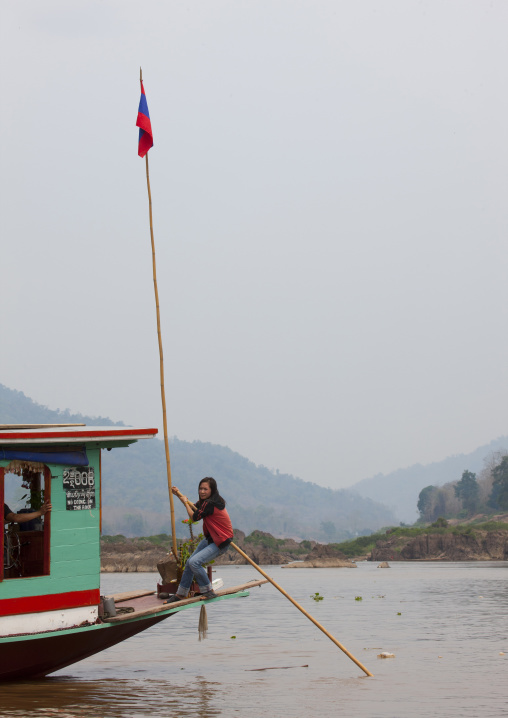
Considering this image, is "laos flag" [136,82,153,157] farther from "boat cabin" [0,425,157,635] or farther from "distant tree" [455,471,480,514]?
"distant tree" [455,471,480,514]

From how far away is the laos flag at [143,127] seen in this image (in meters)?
12.7

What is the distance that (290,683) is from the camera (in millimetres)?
11539

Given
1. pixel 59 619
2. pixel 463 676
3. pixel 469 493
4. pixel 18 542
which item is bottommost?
pixel 463 676

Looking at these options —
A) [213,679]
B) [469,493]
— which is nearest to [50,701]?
[213,679]

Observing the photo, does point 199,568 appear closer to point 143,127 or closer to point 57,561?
point 57,561

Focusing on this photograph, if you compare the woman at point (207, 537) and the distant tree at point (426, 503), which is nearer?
the woman at point (207, 537)

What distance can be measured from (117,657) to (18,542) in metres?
4.83

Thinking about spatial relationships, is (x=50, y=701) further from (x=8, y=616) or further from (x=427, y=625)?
(x=427, y=625)

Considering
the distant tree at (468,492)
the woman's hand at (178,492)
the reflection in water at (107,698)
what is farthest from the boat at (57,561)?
the distant tree at (468,492)

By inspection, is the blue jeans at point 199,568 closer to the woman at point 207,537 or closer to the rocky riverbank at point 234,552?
the woman at point 207,537

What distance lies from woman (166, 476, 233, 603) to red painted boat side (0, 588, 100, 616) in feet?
3.52

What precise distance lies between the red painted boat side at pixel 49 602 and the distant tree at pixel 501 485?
94181mm

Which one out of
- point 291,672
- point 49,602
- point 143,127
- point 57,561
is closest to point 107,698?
point 49,602

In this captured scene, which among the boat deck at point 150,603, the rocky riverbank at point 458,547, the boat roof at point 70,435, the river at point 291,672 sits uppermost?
the rocky riverbank at point 458,547
